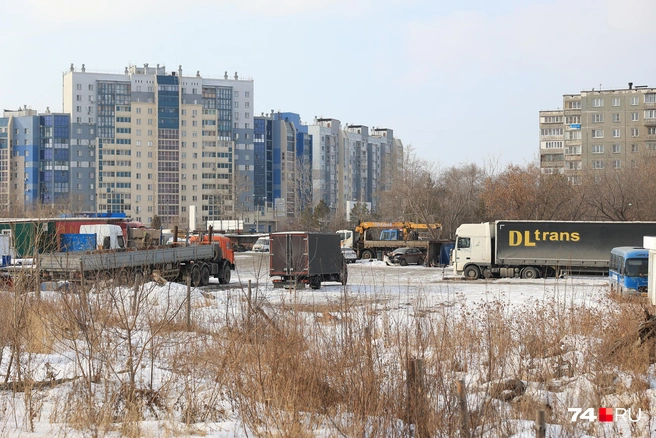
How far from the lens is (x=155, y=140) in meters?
132

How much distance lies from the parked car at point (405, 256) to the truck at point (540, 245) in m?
14.7

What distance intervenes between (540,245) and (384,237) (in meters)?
25.8

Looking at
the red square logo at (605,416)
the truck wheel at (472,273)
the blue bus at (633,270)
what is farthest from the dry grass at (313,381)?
the truck wheel at (472,273)

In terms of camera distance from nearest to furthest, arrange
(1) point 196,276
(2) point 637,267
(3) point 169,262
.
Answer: (2) point 637,267 < (3) point 169,262 < (1) point 196,276

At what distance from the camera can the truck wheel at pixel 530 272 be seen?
3972 cm

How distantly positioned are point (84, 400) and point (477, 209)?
228 ft

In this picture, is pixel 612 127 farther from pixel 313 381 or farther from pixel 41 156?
pixel 313 381

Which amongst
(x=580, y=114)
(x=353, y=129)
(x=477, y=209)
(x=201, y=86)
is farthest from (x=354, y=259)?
(x=353, y=129)

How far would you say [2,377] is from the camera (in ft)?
35.2

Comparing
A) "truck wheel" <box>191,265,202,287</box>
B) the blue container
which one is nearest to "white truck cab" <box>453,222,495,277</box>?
"truck wheel" <box>191,265,202,287</box>

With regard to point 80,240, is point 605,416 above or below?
below

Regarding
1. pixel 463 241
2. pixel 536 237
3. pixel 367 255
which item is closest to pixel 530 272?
pixel 536 237

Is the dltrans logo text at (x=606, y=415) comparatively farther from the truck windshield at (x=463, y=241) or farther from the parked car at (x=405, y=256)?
the parked car at (x=405, y=256)

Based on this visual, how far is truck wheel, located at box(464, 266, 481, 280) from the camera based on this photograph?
40656 mm
